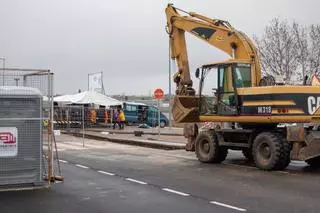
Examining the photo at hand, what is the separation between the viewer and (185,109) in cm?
2008

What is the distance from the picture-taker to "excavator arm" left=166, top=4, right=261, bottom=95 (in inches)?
741

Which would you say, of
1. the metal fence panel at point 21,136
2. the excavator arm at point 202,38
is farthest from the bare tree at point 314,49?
the metal fence panel at point 21,136

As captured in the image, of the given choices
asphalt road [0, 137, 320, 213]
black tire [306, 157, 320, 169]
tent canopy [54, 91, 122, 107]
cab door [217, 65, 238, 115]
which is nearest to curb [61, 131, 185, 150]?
asphalt road [0, 137, 320, 213]

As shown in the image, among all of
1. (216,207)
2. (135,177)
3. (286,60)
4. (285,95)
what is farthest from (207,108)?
(286,60)

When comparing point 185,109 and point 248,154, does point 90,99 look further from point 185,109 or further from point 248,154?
point 248,154

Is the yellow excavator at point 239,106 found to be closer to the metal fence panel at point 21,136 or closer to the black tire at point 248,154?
the black tire at point 248,154

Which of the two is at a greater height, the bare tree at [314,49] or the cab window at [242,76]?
the bare tree at [314,49]

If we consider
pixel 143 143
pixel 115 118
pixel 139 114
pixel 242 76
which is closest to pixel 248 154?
pixel 242 76

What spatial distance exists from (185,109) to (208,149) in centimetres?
167

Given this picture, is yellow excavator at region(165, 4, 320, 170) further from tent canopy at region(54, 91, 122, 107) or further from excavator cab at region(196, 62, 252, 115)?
tent canopy at region(54, 91, 122, 107)

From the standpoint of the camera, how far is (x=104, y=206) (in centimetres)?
1041

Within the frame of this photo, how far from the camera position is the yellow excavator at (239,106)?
16.3m

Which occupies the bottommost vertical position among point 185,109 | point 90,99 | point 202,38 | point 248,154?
point 248,154

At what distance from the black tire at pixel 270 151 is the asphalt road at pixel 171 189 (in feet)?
1.18
